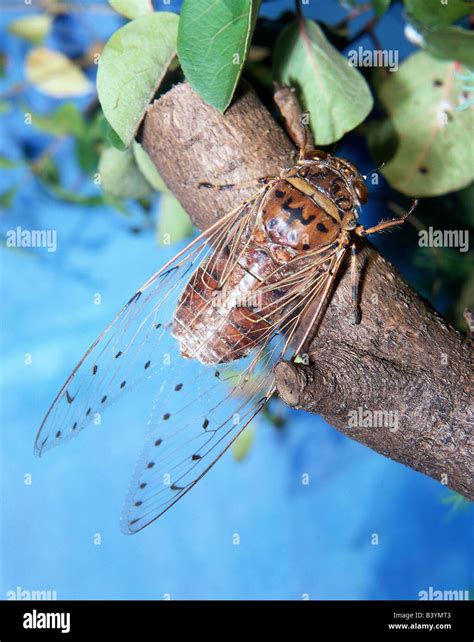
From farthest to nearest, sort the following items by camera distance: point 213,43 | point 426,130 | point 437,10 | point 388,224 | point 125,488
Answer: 1. point 125,488
2. point 426,130
3. point 437,10
4. point 388,224
5. point 213,43

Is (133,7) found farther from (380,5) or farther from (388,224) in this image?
(388,224)

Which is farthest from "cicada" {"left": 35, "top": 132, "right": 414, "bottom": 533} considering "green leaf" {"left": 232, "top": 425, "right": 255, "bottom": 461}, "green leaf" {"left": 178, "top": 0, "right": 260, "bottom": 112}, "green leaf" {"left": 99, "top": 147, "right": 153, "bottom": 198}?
"green leaf" {"left": 232, "top": 425, "right": 255, "bottom": 461}

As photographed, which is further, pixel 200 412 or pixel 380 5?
pixel 380 5

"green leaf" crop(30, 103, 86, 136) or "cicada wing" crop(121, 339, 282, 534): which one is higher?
"green leaf" crop(30, 103, 86, 136)

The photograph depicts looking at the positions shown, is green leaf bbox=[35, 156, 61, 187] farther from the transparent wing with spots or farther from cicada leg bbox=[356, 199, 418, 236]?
cicada leg bbox=[356, 199, 418, 236]

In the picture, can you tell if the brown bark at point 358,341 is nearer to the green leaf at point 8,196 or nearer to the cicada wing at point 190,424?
the cicada wing at point 190,424

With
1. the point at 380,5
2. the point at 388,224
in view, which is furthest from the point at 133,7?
the point at 388,224

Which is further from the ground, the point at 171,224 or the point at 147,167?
the point at 147,167

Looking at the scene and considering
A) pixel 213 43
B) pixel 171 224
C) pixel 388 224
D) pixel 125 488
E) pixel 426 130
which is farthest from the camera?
pixel 125 488
